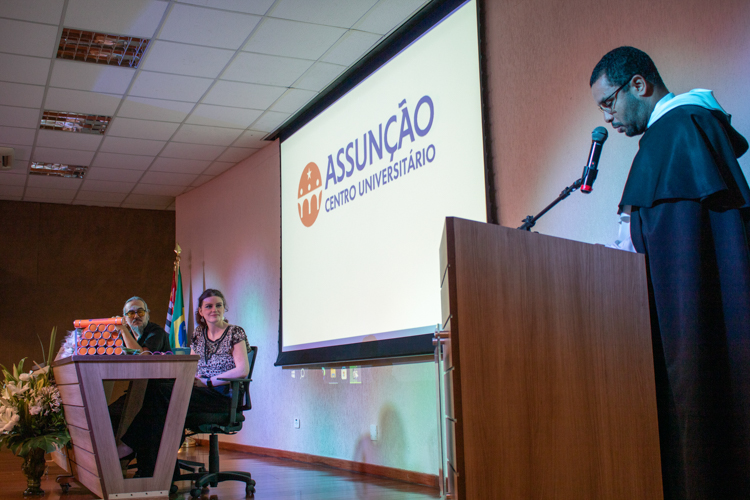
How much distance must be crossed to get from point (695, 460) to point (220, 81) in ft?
14.6

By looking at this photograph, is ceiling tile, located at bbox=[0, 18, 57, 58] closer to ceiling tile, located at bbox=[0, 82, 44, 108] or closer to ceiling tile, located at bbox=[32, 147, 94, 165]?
ceiling tile, located at bbox=[0, 82, 44, 108]

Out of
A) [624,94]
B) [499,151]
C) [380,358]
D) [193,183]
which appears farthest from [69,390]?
[193,183]

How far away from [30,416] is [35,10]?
7.95 feet

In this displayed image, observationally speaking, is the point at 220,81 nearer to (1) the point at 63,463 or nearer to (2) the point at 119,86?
(2) the point at 119,86

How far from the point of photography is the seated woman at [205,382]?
3406mm

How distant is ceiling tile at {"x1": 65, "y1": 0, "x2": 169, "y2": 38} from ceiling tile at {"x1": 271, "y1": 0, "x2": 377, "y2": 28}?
729mm

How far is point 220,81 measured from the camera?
16.8 ft

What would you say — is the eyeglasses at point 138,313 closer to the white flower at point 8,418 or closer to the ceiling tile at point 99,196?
the white flower at point 8,418

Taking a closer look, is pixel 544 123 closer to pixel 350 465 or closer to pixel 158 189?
pixel 350 465

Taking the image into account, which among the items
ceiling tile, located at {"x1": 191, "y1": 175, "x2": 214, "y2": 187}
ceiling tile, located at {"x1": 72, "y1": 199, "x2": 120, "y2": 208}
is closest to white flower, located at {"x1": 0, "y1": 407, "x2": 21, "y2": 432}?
ceiling tile, located at {"x1": 191, "y1": 175, "x2": 214, "y2": 187}

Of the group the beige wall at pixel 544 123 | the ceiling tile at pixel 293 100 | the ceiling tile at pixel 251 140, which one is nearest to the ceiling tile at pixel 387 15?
the beige wall at pixel 544 123

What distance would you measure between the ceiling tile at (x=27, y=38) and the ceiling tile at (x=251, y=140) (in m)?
2.00

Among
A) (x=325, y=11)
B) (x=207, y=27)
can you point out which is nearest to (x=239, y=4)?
(x=207, y=27)

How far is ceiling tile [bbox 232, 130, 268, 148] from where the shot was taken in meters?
6.30
